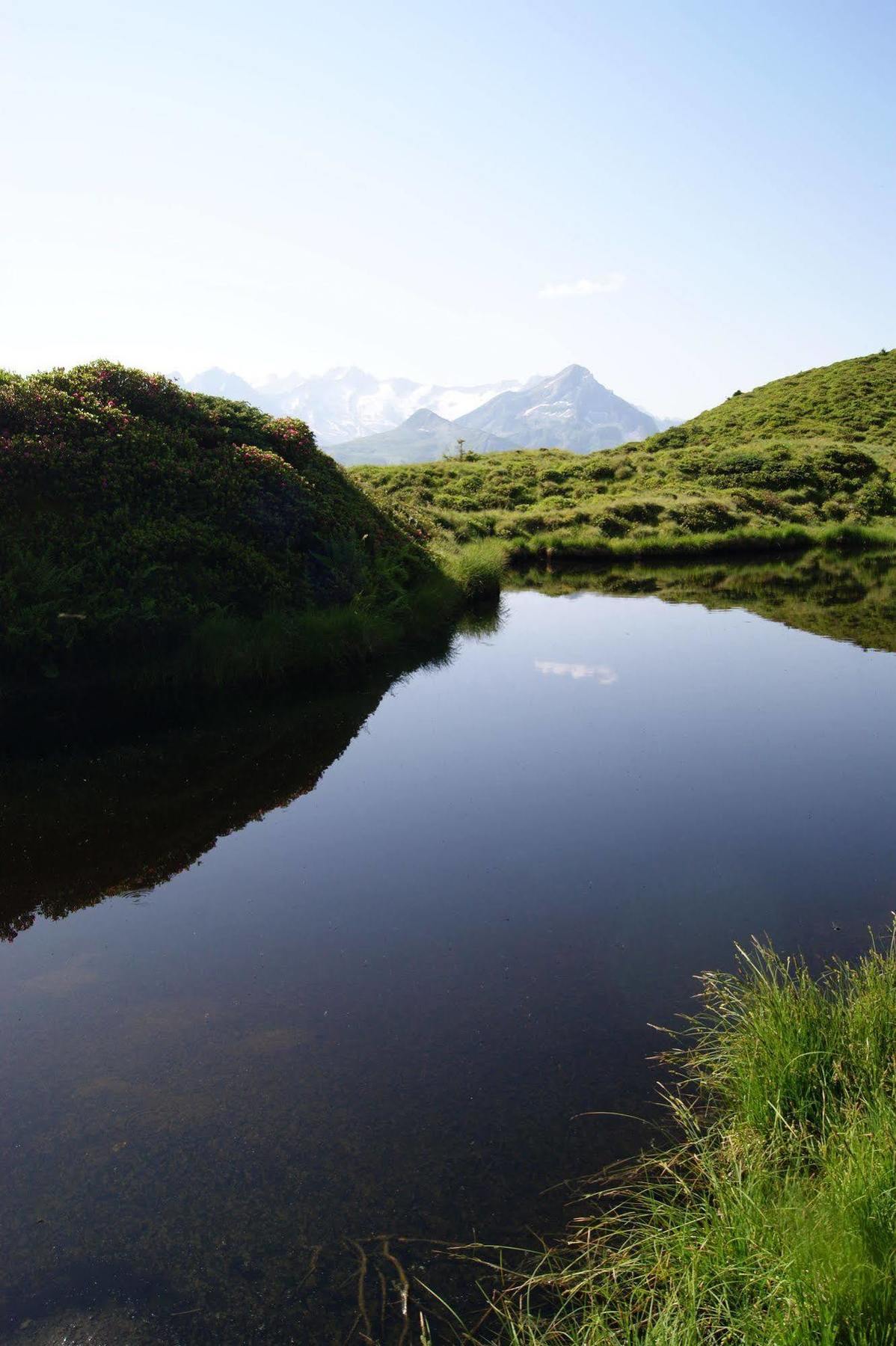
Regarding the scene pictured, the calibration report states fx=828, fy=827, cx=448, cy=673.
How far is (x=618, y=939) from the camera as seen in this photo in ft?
21.7

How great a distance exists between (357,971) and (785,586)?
80.7 feet

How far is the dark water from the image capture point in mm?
4023

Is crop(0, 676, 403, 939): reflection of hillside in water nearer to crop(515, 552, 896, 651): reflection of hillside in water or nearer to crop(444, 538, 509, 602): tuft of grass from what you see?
crop(444, 538, 509, 602): tuft of grass

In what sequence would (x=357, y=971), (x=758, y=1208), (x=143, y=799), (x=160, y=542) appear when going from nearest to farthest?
(x=758, y=1208) → (x=357, y=971) → (x=143, y=799) → (x=160, y=542)

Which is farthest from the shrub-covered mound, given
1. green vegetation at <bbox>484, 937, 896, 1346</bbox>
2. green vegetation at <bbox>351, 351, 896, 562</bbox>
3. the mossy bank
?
green vegetation at <bbox>484, 937, 896, 1346</bbox>

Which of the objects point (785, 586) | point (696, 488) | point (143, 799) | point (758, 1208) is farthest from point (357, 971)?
point (696, 488)

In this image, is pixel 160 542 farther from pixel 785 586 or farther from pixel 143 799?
pixel 785 586

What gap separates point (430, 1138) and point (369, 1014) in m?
1.24

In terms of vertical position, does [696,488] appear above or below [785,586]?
above

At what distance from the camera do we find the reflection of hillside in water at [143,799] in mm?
7879

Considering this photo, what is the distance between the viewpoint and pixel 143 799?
31.7 feet

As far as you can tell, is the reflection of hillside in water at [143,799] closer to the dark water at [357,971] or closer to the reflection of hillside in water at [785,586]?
the dark water at [357,971]

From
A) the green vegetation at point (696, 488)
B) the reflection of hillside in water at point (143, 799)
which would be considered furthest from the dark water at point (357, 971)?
the green vegetation at point (696, 488)

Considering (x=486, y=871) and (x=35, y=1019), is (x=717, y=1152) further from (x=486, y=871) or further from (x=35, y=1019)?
(x=35, y=1019)
